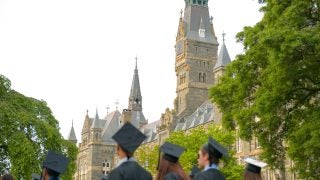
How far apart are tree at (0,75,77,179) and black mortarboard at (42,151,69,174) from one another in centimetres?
2316

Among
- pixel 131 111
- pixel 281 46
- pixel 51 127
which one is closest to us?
pixel 281 46

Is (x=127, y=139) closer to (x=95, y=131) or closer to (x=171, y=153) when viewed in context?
(x=171, y=153)

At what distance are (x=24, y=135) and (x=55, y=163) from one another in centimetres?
2449

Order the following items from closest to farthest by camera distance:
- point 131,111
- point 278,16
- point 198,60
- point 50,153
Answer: point 50,153 → point 278,16 → point 198,60 → point 131,111

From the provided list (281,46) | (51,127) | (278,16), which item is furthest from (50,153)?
(51,127)

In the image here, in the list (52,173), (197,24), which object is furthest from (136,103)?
(52,173)

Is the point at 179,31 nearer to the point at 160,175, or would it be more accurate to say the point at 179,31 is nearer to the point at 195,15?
the point at 195,15

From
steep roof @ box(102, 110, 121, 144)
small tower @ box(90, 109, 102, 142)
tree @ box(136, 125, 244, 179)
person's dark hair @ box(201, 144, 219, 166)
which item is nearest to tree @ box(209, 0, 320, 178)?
person's dark hair @ box(201, 144, 219, 166)

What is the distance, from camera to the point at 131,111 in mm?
105375

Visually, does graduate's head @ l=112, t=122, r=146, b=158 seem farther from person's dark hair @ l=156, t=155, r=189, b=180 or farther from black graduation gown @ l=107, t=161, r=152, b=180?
person's dark hair @ l=156, t=155, r=189, b=180

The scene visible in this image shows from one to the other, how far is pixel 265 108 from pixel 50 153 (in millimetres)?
12687

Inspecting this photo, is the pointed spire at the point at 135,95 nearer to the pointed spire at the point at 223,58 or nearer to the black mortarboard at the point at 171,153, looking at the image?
the pointed spire at the point at 223,58

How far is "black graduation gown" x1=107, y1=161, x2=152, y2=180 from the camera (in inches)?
287

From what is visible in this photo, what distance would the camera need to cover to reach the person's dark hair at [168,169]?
834 centimetres
